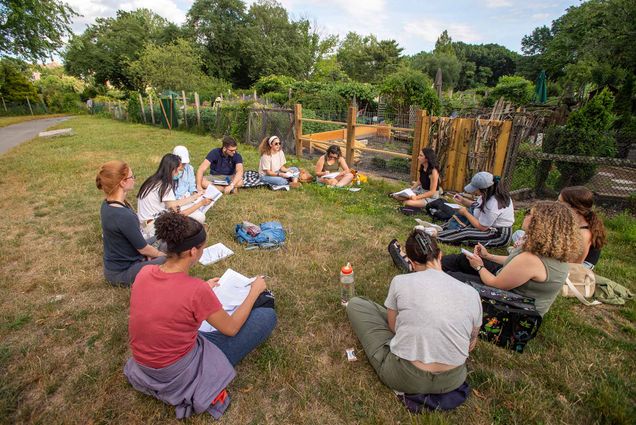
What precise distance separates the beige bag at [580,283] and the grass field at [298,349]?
0.11 meters

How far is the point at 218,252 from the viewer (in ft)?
13.3

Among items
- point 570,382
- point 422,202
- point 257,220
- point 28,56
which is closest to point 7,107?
point 28,56

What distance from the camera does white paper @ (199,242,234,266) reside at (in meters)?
3.88

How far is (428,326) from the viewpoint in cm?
187

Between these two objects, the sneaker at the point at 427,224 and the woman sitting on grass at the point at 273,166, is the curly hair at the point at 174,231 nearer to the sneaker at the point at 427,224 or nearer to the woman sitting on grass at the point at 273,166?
the sneaker at the point at 427,224

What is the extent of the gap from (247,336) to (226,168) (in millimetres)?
4727

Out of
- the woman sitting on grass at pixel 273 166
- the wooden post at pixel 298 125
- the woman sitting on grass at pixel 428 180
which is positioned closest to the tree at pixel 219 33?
the wooden post at pixel 298 125

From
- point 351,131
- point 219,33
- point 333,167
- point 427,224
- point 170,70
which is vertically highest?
point 219,33

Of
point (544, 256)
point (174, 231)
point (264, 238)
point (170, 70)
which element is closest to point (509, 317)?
point (544, 256)

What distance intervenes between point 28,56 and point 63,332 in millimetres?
10582

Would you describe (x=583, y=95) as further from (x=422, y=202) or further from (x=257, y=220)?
(x=257, y=220)

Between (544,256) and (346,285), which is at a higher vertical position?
(544,256)

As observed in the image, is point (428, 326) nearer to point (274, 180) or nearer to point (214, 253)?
point (214, 253)

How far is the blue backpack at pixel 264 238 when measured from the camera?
430 centimetres
